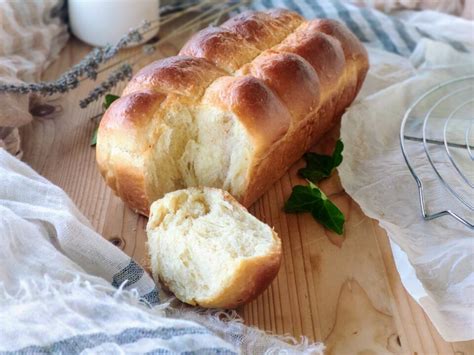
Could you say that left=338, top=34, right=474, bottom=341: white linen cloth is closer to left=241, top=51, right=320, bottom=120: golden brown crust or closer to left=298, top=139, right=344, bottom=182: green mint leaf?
left=298, top=139, right=344, bottom=182: green mint leaf

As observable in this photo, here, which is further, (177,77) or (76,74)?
(76,74)

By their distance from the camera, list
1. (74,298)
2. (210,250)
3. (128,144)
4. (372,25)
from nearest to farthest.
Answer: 1. (74,298)
2. (210,250)
3. (128,144)
4. (372,25)

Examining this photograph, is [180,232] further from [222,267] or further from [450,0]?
[450,0]

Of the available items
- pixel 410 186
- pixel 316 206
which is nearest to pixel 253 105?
pixel 316 206

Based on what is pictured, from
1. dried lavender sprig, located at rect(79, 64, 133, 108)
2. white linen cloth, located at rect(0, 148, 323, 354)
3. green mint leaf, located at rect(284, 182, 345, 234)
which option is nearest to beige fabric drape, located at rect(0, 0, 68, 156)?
dried lavender sprig, located at rect(79, 64, 133, 108)

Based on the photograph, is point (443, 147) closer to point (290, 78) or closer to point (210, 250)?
point (290, 78)

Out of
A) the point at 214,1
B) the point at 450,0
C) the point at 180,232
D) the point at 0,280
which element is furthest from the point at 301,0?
the point at 0,280

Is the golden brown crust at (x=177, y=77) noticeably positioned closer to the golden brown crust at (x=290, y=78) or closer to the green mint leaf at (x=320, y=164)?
the golden brown crust at (x=290, y=78)

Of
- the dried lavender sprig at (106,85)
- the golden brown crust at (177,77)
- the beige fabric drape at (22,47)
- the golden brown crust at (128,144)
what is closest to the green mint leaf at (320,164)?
the golden brown crust at (177,77)
